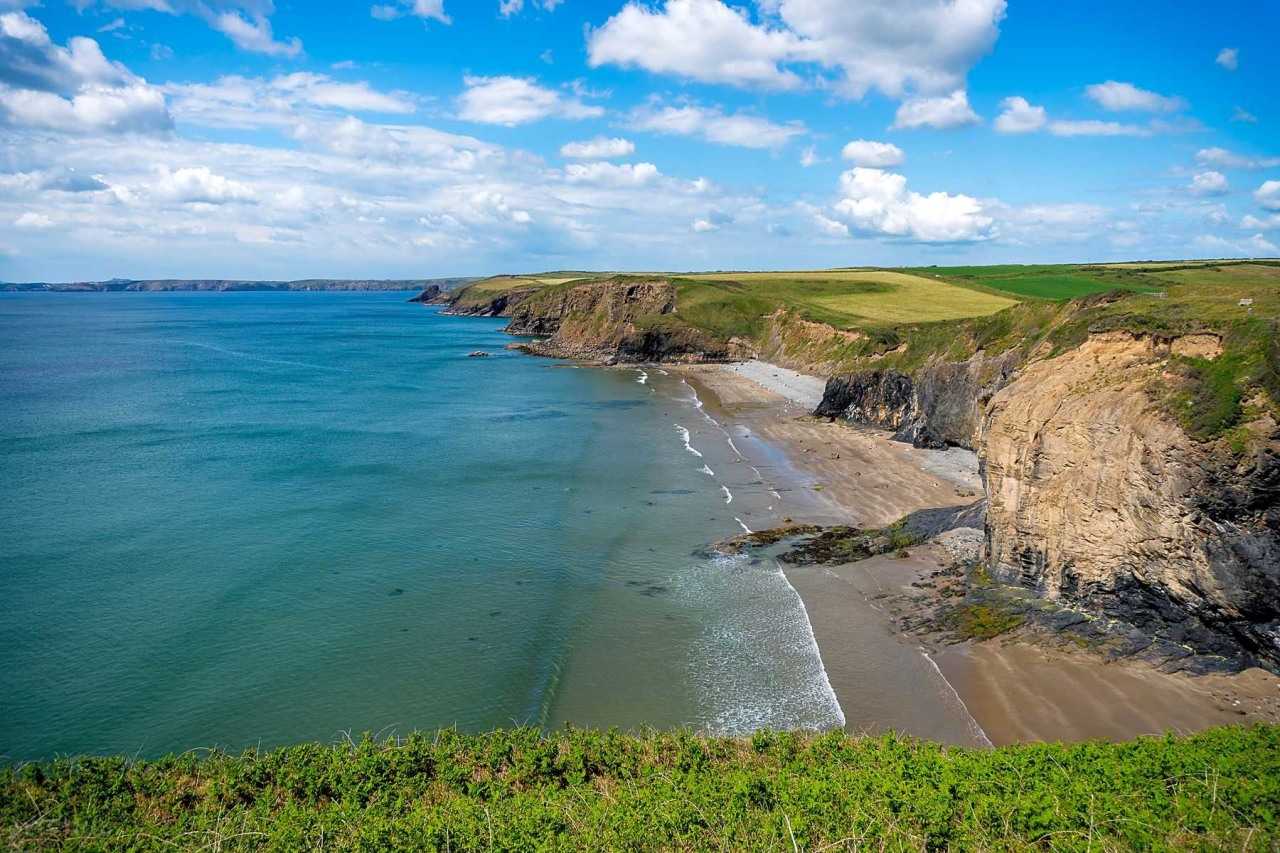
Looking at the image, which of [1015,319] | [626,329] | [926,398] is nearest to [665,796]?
[926,398]

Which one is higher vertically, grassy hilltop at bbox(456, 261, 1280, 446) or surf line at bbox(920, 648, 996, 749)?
grassy hilltop at bbox(456, 261, 1280, 446)

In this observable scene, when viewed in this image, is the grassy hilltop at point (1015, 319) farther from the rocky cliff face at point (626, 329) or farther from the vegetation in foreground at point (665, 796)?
the vegetation in foreground at point (665, 796)

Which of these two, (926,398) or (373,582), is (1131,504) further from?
(926,398)

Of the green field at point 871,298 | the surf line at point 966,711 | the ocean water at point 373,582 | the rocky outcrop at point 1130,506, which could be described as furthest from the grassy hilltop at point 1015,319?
the ocean water at point 373,582

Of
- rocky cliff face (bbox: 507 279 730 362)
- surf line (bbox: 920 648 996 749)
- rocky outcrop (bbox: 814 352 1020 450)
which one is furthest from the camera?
rocky cliff face (bbox: 507 279 730 362)

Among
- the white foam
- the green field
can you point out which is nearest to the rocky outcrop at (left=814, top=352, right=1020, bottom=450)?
the white foam

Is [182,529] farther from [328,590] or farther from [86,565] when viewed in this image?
[328,590]

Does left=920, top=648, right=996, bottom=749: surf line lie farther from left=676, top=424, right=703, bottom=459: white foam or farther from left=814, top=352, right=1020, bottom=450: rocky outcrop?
left=676, top=424, right=703, bottom=459: white foam
